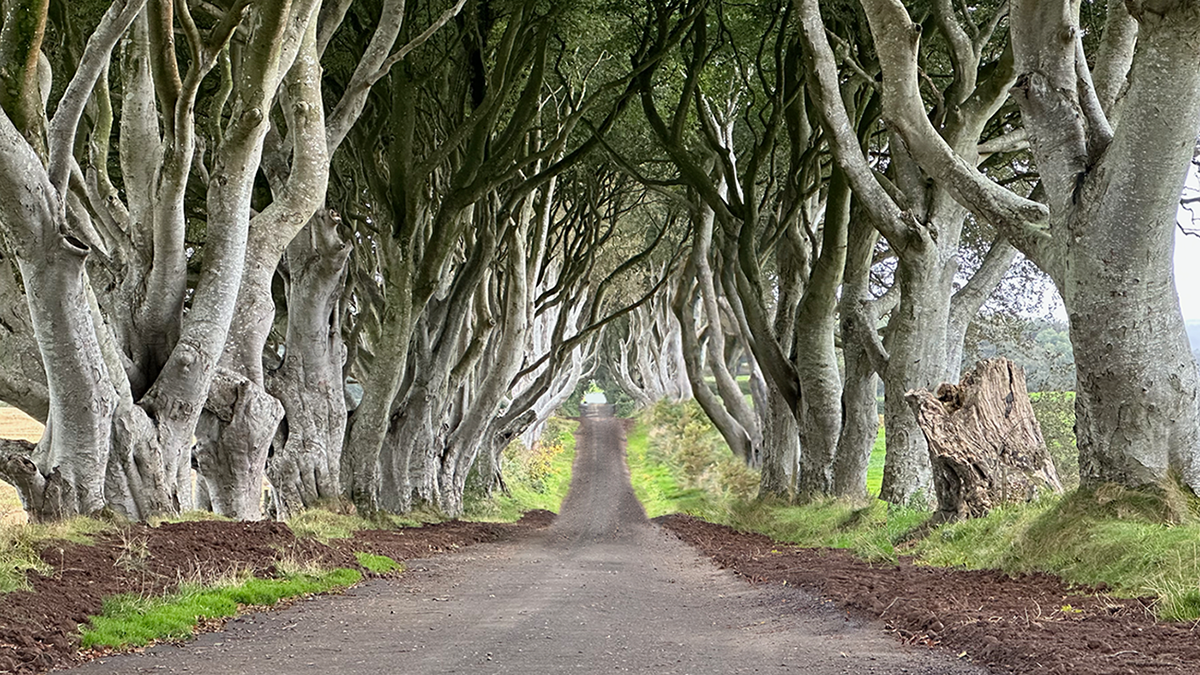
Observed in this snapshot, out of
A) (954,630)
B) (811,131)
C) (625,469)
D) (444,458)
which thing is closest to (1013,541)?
(954,630)

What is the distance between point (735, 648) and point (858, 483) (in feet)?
34.2

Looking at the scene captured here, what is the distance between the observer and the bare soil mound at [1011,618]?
544cm

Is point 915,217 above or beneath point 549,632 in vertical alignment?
above

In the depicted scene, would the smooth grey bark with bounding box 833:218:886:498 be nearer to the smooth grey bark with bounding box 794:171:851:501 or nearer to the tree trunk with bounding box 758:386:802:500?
the smooth grey bark with bounding box 794:171:851:501

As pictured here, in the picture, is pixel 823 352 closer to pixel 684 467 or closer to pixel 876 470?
pixel 684 467

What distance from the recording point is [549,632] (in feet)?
25.9

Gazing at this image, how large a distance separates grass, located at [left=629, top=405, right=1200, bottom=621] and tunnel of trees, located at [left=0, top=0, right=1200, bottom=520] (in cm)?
34

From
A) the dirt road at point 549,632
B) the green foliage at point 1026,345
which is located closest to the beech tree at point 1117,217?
the dirt road at point 549,632

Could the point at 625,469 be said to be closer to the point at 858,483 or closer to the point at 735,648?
the point at 858,483

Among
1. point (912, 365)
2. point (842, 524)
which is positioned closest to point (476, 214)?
point (842, 524)

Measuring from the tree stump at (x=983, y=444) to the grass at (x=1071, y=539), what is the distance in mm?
481

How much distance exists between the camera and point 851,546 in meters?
13.6

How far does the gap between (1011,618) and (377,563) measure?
7.97 meters

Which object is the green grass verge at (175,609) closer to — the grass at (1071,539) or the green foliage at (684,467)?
the grass at (1071,539)
